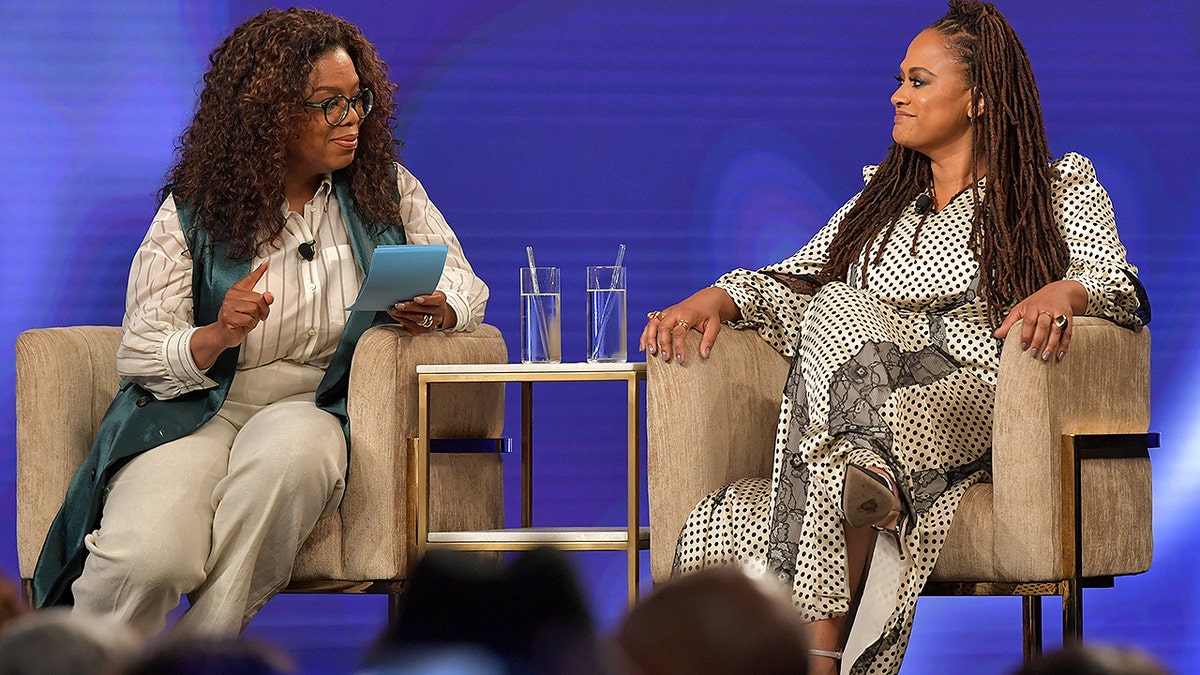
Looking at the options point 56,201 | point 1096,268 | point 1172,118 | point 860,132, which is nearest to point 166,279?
point 56,201

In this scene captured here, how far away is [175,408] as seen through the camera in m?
2.66

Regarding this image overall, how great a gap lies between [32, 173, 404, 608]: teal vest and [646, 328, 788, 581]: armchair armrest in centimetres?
55

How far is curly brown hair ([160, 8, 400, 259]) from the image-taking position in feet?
9.12

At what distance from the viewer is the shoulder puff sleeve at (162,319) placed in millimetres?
2633

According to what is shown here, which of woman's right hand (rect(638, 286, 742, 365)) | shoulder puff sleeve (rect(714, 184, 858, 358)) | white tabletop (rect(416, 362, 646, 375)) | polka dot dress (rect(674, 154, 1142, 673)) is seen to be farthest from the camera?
shoulder puff sleeve (rect(714, 184, 858, 358))

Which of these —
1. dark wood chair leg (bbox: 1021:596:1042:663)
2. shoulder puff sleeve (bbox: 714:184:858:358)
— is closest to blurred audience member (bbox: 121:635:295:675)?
shoulder puff sleeve (bbox: 714:184:858:358)

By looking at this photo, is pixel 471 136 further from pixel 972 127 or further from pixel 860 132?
pixel 972 127

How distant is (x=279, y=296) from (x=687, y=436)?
78cm

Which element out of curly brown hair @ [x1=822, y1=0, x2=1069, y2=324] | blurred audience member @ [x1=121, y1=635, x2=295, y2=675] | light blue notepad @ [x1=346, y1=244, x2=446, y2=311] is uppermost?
curly brown hair @ [x1=822, y1=0, x2=1069, y2=324]

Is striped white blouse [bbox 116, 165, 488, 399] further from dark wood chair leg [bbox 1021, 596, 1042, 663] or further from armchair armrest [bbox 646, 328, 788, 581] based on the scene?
dark wood chair leg [bbox 1021, 596, 1042, 663]

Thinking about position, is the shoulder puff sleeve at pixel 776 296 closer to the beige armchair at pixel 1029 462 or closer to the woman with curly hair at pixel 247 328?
the beige armchair at pixel 1029 462

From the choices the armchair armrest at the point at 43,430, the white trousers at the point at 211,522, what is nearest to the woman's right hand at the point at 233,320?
the white trousers at the point at 211,522

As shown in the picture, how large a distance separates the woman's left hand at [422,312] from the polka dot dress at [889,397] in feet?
1.75

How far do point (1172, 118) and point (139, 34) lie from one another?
2662mm
